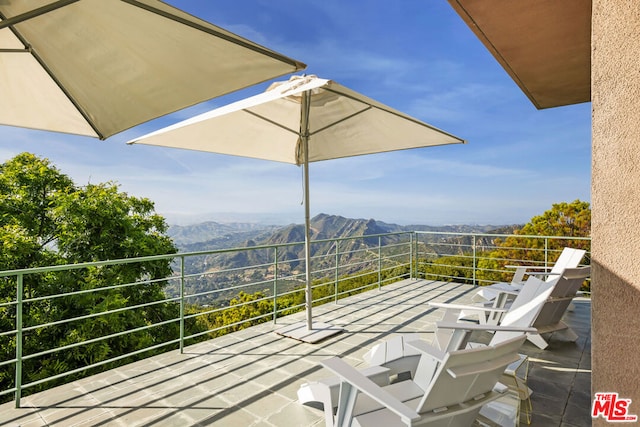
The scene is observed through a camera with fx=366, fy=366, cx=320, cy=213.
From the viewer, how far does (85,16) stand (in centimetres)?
188

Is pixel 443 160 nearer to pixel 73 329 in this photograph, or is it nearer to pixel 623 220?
pixel 73 329

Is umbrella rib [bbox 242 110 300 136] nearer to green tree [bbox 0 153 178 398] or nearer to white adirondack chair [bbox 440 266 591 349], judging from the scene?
white adirondack chair [bbox 440 266 591 349]

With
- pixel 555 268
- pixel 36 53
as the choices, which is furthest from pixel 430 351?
pixel 555 268

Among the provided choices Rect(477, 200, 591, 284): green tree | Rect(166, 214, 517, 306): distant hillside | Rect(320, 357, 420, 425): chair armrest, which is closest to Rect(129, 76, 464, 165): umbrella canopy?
Rect(166, 214, 517, 306): distant hillside

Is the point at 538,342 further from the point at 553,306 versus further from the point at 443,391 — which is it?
the point at 443,391

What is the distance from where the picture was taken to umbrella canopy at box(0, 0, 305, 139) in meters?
1.90

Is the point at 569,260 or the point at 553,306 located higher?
the point at 569,260

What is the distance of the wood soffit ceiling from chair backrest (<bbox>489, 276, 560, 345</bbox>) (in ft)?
Result: 6.59

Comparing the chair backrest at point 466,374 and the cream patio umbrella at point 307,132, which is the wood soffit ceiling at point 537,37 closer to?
the cream patio umbrella at point 307,132

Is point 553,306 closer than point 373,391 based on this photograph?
No

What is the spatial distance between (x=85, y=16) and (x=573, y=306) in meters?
7.10

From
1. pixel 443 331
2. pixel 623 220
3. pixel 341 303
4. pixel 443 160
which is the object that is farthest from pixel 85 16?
pixel 443 160

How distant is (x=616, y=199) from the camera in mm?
1520

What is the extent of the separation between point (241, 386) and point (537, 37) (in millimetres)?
3743
